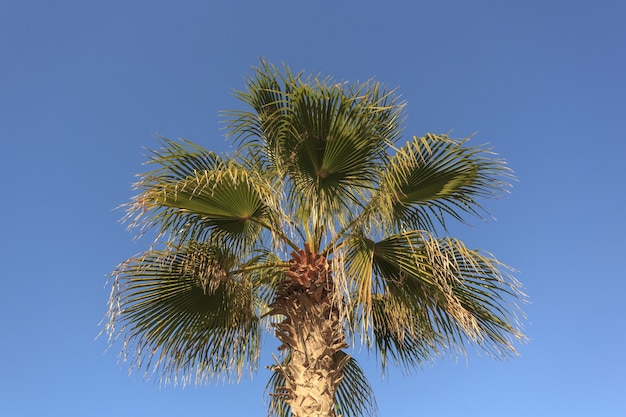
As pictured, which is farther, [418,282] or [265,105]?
[265,105]

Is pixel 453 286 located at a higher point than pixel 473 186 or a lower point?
lower

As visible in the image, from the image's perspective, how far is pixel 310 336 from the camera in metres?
5.55

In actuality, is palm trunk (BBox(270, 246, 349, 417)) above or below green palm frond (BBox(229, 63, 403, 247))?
below

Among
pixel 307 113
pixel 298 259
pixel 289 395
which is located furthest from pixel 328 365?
pixel 307 113

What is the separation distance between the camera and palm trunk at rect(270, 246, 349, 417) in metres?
5.28

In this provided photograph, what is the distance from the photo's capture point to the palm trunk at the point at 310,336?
17.3 feet

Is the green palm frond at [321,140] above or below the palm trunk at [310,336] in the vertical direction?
above

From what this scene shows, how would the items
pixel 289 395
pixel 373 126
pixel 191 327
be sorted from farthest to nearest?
pixel 191 327
pixel 373 126
pixel 289 395

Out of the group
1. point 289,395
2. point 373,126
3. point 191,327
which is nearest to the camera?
point 289,395

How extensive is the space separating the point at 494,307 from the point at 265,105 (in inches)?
132

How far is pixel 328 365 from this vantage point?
5.49 meters

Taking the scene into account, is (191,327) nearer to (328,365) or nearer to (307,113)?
(328,365)

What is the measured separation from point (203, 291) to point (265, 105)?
2.23 metres

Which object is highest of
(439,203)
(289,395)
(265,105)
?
(265,105)
